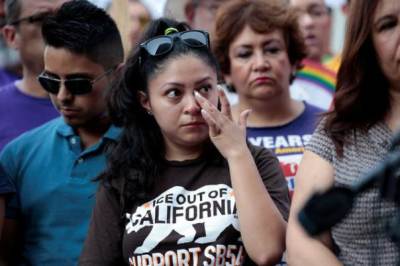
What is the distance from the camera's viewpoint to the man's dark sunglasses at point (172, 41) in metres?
3.33

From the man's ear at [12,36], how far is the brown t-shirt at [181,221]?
1.74 m

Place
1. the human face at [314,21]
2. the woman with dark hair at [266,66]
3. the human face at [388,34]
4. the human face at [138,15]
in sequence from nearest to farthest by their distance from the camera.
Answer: the human face at [388,34] < the woman with dark hair at [266,66] < the human face at [314,21] < the human face at [138,15]

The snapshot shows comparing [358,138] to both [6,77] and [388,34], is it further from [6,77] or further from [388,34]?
[6,77]

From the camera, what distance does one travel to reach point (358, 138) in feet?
9.10

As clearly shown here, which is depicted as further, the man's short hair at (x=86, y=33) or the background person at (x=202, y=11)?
the background person at (x=202, y=11)

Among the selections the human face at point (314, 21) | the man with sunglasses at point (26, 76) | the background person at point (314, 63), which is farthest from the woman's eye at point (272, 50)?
the human face at point (314, 21)

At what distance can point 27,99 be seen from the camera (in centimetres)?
459

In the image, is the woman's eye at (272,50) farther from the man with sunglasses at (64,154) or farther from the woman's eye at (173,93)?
the woman's eye at (173,93)

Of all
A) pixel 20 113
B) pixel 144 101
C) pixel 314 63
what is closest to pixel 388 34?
pixel 144 101

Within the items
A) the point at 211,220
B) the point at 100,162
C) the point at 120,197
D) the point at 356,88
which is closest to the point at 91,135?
the point at 100,162

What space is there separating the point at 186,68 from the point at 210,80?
0.32ft

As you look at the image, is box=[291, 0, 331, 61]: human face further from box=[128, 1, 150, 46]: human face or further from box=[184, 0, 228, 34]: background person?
box=[128, 1, 150, 46]: human face

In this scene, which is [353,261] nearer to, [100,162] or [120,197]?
[120,197]

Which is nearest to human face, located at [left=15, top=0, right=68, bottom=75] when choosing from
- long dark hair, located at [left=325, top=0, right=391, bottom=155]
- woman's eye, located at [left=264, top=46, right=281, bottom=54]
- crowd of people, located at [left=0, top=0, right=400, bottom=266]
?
crowd of people, located at [left=0, top=0, right=400, bottom=266]
